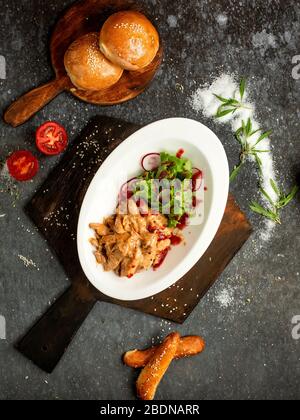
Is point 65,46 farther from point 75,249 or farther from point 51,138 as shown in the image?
point 75,249

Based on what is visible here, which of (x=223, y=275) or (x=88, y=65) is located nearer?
(x=88, y=65)

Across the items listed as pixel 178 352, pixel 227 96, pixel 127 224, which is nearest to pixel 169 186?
pixel 127 224

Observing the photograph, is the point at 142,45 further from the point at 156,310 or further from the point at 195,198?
the point at 156,310

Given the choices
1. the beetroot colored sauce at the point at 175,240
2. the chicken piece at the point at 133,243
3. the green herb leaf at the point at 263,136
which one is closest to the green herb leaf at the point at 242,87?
the green herb leaf at the point at 263,136

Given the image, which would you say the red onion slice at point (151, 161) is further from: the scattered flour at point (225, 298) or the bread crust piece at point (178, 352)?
the bread crust piece at point (178, 352)

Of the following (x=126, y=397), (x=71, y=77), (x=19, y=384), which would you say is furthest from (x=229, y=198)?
(x=19, y=384)
